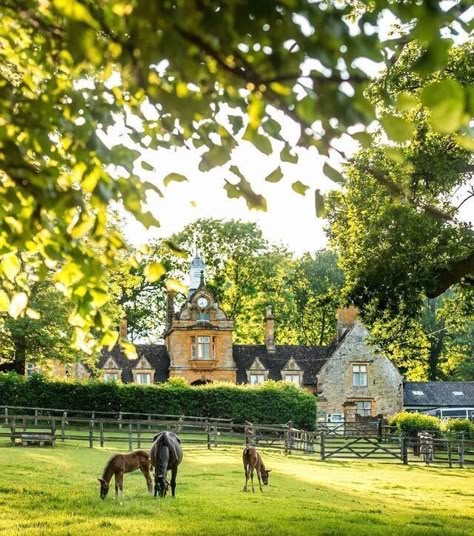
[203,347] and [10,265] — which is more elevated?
[203,347]

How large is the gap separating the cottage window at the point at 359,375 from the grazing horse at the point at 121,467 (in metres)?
45.8

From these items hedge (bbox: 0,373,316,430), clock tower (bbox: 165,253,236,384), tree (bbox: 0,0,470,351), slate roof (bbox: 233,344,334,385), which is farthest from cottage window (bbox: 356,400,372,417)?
tree (bbox: 0,0,470,351)

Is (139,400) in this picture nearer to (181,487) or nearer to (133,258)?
(181,487)

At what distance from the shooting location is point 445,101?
374cm

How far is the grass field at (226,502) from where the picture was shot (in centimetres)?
1470

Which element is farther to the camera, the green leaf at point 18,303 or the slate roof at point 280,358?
the slate roof at point 280,358

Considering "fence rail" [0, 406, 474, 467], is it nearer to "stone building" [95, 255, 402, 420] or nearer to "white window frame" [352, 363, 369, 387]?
A: "white window frame" [352, 363, 369, 387]

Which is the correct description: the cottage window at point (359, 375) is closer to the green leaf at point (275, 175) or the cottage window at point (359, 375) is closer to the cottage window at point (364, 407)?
the cottage window at point (364, 407)

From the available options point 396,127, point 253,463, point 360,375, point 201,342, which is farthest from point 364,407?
point 396,127

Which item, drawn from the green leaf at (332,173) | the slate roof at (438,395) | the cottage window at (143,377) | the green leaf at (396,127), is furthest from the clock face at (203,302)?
the green leaf at (396,127)

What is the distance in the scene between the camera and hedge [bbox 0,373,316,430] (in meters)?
47.6

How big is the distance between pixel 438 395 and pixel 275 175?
6371 centimetres

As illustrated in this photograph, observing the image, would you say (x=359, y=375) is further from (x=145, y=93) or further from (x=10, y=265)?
(x=145, y=93)

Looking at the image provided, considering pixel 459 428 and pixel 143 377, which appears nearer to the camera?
pixel 459 428
